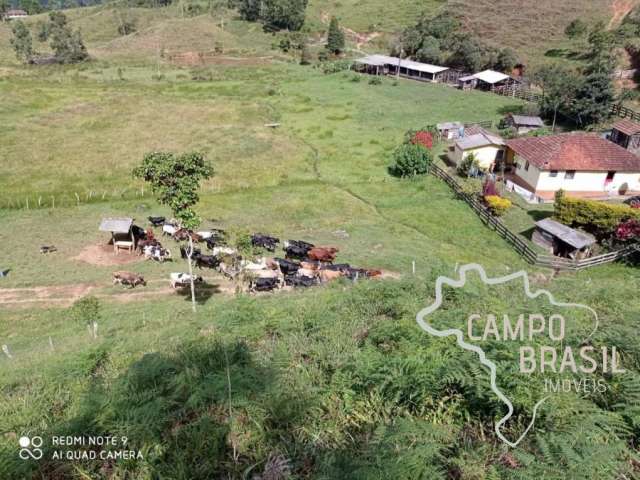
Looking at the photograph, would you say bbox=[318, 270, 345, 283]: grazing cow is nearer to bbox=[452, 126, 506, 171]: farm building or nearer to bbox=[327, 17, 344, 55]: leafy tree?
bbox=[452, 126, 506, 171]: farm building

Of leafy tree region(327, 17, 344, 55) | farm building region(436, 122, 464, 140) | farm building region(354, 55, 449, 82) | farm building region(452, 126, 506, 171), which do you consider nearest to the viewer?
farm building region(452, 126, 506, 171)

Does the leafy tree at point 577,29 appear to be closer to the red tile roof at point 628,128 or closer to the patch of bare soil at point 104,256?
the red tile roof at point 628,128

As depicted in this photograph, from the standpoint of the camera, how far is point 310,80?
239 feet

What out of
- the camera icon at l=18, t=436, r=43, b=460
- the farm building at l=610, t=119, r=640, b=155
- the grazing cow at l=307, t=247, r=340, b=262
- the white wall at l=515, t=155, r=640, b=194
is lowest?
the grazing cow at l=307, t=247, r=340, b=262

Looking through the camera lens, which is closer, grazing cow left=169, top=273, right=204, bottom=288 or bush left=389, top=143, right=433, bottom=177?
grazing cow left=169, top=273, right=204, bottom=288

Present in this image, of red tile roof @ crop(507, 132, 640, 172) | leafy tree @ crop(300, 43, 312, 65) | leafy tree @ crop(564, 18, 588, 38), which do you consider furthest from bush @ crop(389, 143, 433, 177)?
leafy tree @ crop(564, 18, 588, 38)

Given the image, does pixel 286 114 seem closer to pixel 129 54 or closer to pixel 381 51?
pixel 381 51

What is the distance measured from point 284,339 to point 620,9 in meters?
100

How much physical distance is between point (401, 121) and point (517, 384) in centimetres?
4932

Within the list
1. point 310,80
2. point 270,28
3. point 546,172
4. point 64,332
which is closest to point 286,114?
point 310,80

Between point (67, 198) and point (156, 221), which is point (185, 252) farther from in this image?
point (67, 198)

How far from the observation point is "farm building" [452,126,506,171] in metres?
37.7

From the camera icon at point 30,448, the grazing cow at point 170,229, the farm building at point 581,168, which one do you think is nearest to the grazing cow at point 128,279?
Result: the grazing cow at point 170,229

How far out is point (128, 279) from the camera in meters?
21.8
